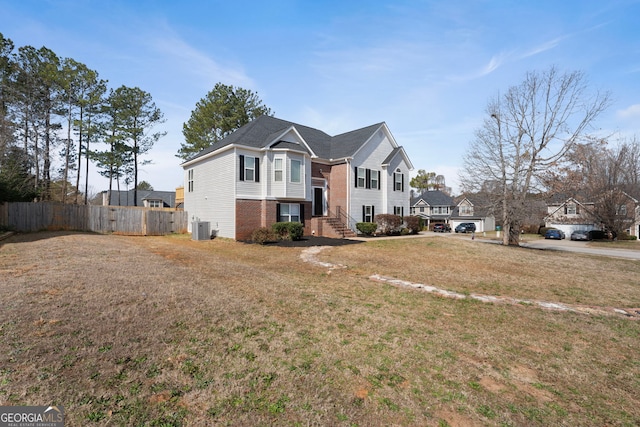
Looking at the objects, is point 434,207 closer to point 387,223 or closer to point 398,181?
point 398,181

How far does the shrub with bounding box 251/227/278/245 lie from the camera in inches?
651

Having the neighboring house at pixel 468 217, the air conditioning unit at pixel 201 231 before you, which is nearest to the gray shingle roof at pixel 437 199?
the neighboring house at pixel 468 217

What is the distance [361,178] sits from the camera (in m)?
23.3

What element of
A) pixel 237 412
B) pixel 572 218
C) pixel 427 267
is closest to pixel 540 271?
pixel 427 267

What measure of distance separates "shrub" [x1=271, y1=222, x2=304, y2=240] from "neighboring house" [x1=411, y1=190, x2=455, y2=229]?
44.9m

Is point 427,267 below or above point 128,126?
below

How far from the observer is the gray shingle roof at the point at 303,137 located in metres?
19.3

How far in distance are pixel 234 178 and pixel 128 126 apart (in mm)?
24017

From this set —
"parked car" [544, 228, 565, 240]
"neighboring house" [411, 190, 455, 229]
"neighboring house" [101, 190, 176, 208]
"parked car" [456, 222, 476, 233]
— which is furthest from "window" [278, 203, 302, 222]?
"neighboring house" [411, 190, 455, 229]

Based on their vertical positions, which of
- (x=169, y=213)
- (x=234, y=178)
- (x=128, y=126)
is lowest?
(x=169, y=213)

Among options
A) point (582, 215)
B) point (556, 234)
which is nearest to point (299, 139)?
point (556, 234)

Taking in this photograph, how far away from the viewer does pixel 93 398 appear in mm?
2873

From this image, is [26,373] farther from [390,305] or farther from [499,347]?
[499,347]

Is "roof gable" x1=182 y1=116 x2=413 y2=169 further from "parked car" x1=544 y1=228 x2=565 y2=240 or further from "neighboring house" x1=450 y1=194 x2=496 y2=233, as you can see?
"neighboring house" x1=450 y1=194 x2=496 y2=233
